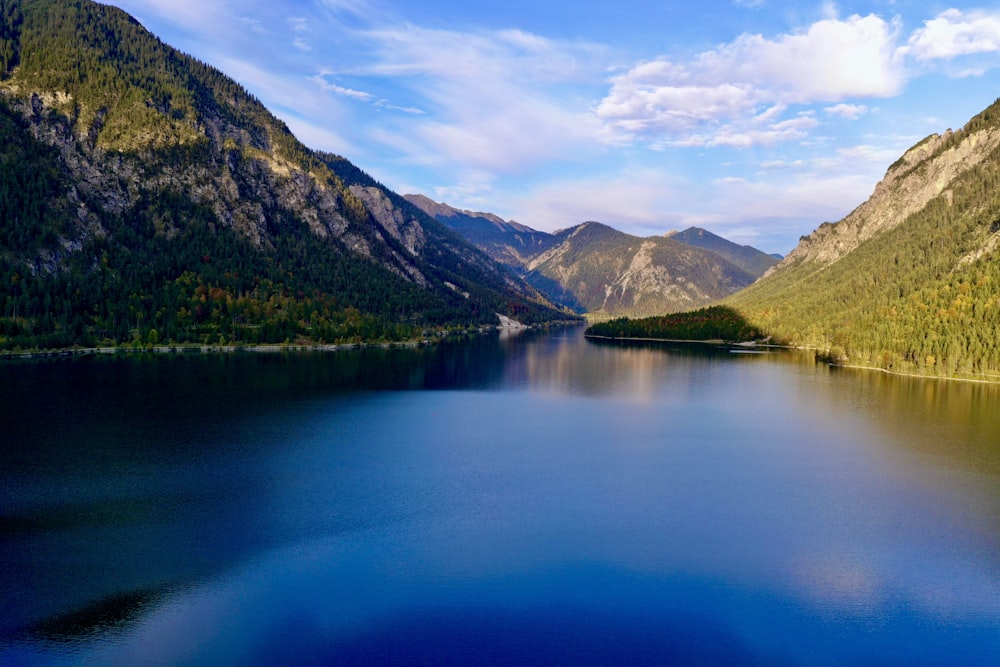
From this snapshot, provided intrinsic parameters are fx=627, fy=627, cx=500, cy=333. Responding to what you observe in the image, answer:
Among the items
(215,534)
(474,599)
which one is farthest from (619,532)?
(215,534)

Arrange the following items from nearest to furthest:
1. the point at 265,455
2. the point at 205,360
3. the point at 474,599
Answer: the point at 474,599 → the point at 265,455 → the point at 205,360

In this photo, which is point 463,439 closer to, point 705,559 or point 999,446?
point 705,559

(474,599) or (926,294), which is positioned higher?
(926,294)

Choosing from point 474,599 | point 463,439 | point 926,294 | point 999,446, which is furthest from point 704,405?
point 926,294

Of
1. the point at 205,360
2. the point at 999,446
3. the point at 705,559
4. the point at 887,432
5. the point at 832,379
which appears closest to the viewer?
the point at 705,559

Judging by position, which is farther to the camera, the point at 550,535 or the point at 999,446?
the point at 999,446

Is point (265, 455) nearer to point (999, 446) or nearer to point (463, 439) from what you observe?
point (463, 439)
